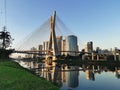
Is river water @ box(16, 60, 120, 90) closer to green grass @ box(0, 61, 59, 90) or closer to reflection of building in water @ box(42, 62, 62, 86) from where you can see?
reflection of building in water @ box(42, 62, 62, 86)

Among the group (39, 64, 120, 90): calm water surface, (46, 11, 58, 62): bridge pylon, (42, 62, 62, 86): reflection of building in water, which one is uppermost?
(46, 11, 58, 62): bridge pylon

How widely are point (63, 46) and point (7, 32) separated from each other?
69.8 metres

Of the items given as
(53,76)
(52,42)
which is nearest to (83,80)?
(53,76)

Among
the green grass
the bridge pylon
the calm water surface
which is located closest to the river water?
the calm water surface

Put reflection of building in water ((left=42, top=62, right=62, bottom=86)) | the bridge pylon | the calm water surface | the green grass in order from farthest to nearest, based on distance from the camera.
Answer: the bridge pylon
reflection of building in water ((left=42, top=62, right=62, bottom=86))
the calm water surface
the green grass

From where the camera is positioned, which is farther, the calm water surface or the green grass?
the calm water surface

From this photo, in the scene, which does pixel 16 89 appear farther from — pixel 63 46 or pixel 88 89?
pixel 63 46

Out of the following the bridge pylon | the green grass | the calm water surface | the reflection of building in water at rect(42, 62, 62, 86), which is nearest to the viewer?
the green grass

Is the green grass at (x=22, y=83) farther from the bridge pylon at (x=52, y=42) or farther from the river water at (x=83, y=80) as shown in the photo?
the bridge pylon at (x=52, y=42)

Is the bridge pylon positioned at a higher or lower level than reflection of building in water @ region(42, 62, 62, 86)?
higher

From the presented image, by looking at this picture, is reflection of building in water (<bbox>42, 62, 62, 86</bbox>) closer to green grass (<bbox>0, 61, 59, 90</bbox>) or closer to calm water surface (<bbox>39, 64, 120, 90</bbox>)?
calm water surface (<bbox>39, 64, 120, 90</bbox>)

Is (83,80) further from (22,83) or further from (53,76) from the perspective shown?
(22,83)

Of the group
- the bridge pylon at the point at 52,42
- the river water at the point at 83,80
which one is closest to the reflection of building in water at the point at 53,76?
Answer: the river water at the point at 83,80

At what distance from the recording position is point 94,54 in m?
121
